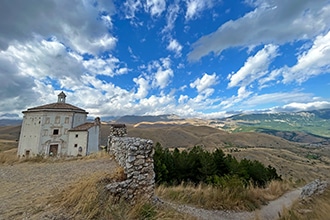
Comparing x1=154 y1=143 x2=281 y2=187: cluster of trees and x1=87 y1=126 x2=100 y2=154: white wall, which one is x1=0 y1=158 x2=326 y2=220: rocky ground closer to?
x1=154 y1=143 x2=281 y2=187: cluster of trees

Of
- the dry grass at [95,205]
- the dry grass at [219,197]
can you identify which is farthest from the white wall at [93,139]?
the dry grass at [95,205]

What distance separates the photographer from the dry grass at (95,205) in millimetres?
4535

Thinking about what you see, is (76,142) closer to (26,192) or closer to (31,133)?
(31,133)

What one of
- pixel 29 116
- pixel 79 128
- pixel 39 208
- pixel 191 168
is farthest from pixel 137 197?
pixel 29 116

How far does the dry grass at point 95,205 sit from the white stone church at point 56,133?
2523 centimetres

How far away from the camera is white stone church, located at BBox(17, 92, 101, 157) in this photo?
2934cm

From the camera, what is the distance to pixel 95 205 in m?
4.74

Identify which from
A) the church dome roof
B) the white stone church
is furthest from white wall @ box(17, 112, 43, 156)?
the church dome roof

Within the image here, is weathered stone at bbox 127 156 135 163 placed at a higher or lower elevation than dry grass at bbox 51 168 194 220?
higher

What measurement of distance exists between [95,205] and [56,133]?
29.5 metres

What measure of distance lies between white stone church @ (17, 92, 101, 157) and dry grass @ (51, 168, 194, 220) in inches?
993

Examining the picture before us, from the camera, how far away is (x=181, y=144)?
13062 centimetres

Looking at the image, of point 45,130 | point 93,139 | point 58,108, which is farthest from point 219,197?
point 58,108

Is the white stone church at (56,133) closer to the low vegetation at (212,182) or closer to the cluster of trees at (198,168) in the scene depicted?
the cluster of trees at (198,168)
